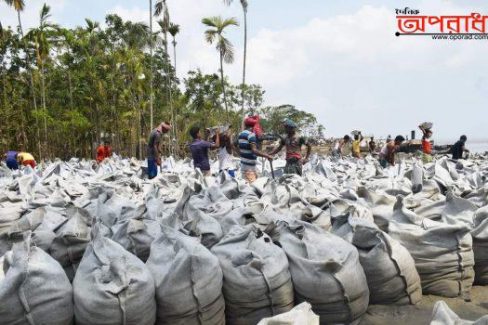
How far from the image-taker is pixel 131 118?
27.9 metres

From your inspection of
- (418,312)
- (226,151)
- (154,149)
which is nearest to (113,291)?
(418,312)

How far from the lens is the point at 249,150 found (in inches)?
236

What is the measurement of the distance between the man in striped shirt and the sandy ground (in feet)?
10.0

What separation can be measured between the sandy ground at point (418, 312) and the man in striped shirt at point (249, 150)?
3057 millimetres

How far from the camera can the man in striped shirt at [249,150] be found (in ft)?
19.4

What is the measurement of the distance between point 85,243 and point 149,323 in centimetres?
82

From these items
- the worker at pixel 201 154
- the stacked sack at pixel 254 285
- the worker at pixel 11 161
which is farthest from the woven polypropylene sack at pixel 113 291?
the worker at pixel 11 161

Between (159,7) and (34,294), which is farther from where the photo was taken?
(159,7)

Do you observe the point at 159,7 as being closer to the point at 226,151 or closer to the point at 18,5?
the point at 18,5

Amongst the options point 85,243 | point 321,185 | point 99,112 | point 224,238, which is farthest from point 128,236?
point 99,112

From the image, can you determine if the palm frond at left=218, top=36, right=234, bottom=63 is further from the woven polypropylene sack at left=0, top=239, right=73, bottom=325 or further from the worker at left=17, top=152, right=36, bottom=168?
the woven polypropylene sack at left=0, top=239, right=73, bottom=325

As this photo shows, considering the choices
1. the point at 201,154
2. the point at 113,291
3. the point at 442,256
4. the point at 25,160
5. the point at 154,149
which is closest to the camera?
the point at 113,291

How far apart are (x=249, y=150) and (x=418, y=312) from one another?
3.40 m

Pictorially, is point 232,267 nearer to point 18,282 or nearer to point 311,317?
point 311,317
